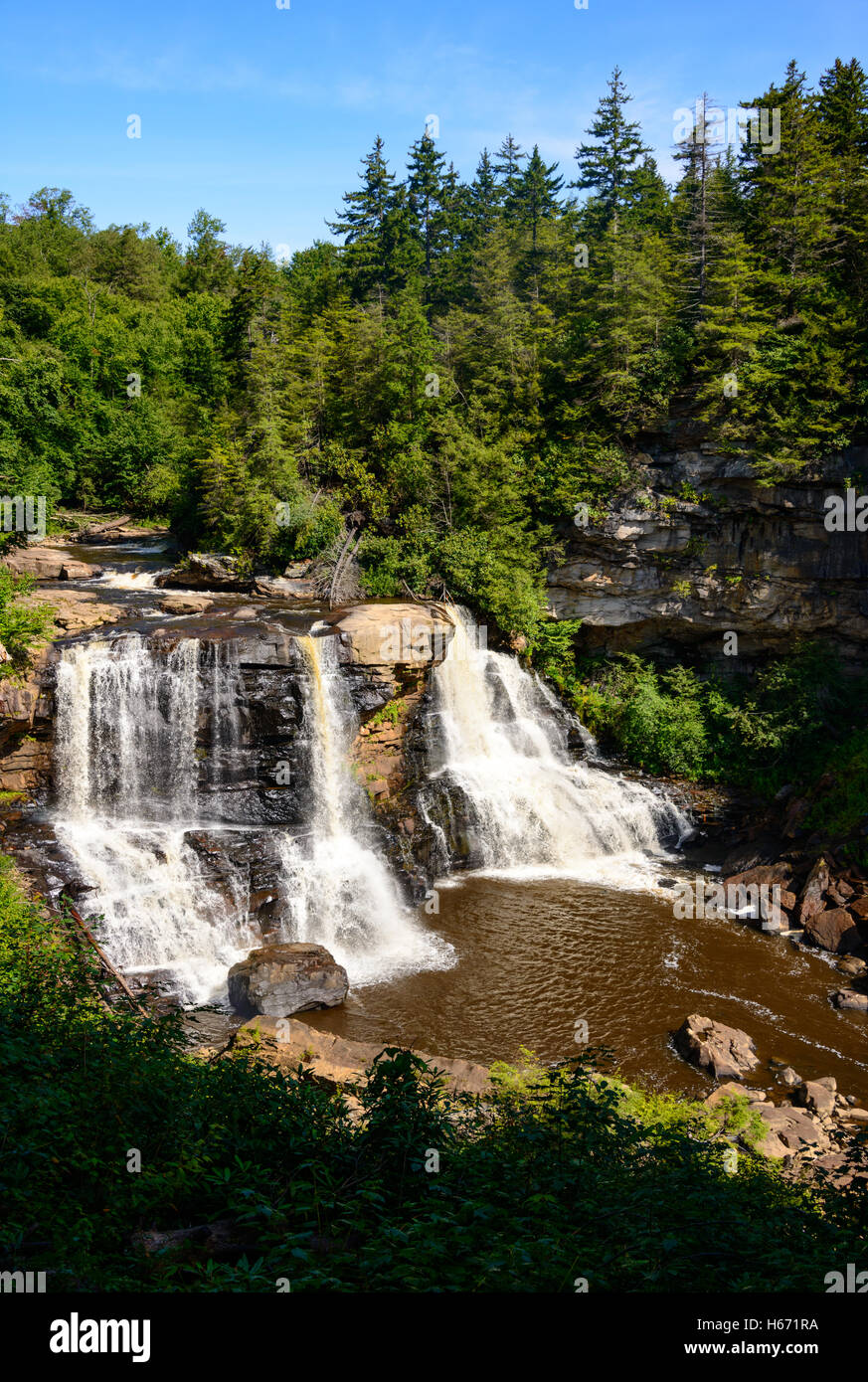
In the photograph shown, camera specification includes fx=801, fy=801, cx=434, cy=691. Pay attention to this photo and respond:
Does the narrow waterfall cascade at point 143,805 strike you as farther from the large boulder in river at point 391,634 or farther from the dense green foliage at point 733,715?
the dense green foliage at point 733,715

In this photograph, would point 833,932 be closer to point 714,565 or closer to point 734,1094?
point 734,1094

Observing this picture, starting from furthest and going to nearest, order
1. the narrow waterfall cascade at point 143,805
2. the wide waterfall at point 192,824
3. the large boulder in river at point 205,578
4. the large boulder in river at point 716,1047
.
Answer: the large boulder in river at point 205,578, the wide waterfall at point 192,824, the narrow waterfall cascade at point 143,805, the large boulder in river at point 716,1047

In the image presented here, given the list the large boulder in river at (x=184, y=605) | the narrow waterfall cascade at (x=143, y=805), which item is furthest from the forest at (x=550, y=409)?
the narrow waterfall cascade at (x=143, y=805)

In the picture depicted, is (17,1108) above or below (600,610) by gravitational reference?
below

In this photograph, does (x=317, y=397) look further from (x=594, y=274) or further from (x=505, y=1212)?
(x=505, y=1212)

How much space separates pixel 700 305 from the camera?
22297 mm

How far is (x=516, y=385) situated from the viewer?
25.7m

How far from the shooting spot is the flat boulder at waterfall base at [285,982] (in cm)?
1300

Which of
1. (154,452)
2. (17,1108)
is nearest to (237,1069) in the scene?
(17,1108)

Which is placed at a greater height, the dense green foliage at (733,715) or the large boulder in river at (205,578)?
the large boulder in river at (205,578)

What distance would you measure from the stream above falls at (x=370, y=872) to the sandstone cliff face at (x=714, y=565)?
18.7 ft
